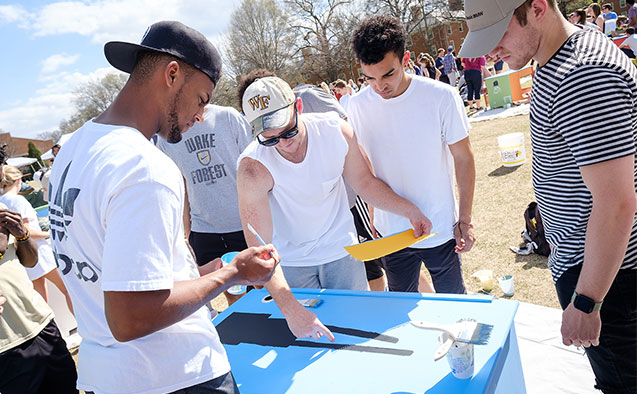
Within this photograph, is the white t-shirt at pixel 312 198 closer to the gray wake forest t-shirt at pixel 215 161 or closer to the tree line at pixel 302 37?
the gray wake forest t-shirt at pixel 215 161

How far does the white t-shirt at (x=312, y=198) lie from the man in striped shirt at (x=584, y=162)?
0.80 m

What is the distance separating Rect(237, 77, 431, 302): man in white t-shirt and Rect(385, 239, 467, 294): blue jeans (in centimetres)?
21

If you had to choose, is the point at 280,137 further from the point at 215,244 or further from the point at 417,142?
the point at 215,244

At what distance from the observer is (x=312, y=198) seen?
1979 millimetres

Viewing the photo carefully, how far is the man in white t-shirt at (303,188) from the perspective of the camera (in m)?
1.82

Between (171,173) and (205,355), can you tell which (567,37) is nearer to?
(171,173)

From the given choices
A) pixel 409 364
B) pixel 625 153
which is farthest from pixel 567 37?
pixel 409 364

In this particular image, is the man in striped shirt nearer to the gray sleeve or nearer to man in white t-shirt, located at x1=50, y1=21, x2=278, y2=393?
man in white t-shirt, located at x1=50, y1=21, x2=278, y2=393

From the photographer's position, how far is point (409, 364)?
4.48ft

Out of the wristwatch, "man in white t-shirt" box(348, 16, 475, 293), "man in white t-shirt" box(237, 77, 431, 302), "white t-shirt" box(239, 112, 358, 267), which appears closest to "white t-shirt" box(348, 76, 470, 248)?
"man in white t-shirt" box(348, 16, 475, 293)

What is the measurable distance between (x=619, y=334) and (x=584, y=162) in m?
0.57

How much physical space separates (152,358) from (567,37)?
141cm

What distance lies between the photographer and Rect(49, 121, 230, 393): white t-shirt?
88 cm

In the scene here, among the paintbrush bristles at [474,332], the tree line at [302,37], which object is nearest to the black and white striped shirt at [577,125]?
the paintbrush bristles at [474,332]
